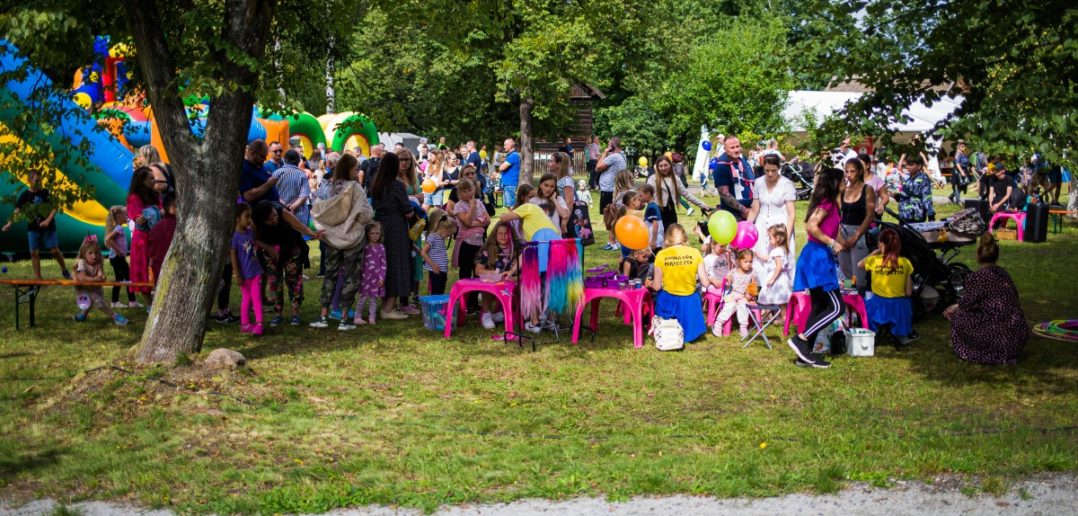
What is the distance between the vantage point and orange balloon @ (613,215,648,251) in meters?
11.4

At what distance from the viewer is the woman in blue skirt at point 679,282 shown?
35.0 ft

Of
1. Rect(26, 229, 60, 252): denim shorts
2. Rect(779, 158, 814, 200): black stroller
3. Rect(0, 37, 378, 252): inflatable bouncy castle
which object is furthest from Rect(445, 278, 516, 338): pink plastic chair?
Rect(779, 158, 814, 200): black stroller

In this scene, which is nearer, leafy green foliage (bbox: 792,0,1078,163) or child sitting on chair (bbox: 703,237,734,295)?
leafy green foliage (bbox: 792,0,1078,163)

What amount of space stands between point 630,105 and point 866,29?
50965 millimetres

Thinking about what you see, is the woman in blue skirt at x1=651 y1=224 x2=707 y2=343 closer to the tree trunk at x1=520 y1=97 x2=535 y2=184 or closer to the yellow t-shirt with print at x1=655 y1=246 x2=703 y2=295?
the yellow t-shirt with print at x1=655 y1=246 x2=703 y2=295

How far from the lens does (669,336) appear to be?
34.6 ft

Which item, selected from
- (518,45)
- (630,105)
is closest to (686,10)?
(630,105)

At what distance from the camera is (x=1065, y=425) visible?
7.93m

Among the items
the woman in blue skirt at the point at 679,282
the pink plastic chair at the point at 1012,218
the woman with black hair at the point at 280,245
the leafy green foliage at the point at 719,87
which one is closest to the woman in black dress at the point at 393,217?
the woman with black hair at the point at 280,245

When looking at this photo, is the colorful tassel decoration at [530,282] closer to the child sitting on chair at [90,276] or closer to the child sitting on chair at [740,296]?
the child sitting on chair at [740,296]

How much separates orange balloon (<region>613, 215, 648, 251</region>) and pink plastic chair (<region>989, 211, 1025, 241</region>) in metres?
11.7

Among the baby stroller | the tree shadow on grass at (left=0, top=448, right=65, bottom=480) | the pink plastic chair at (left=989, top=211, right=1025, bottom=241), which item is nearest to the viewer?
the tree shadow on grass at (left=0, top=448, right=65, bottom=480)

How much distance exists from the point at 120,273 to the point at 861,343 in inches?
315

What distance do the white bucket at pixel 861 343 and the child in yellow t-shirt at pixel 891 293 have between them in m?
0.46
